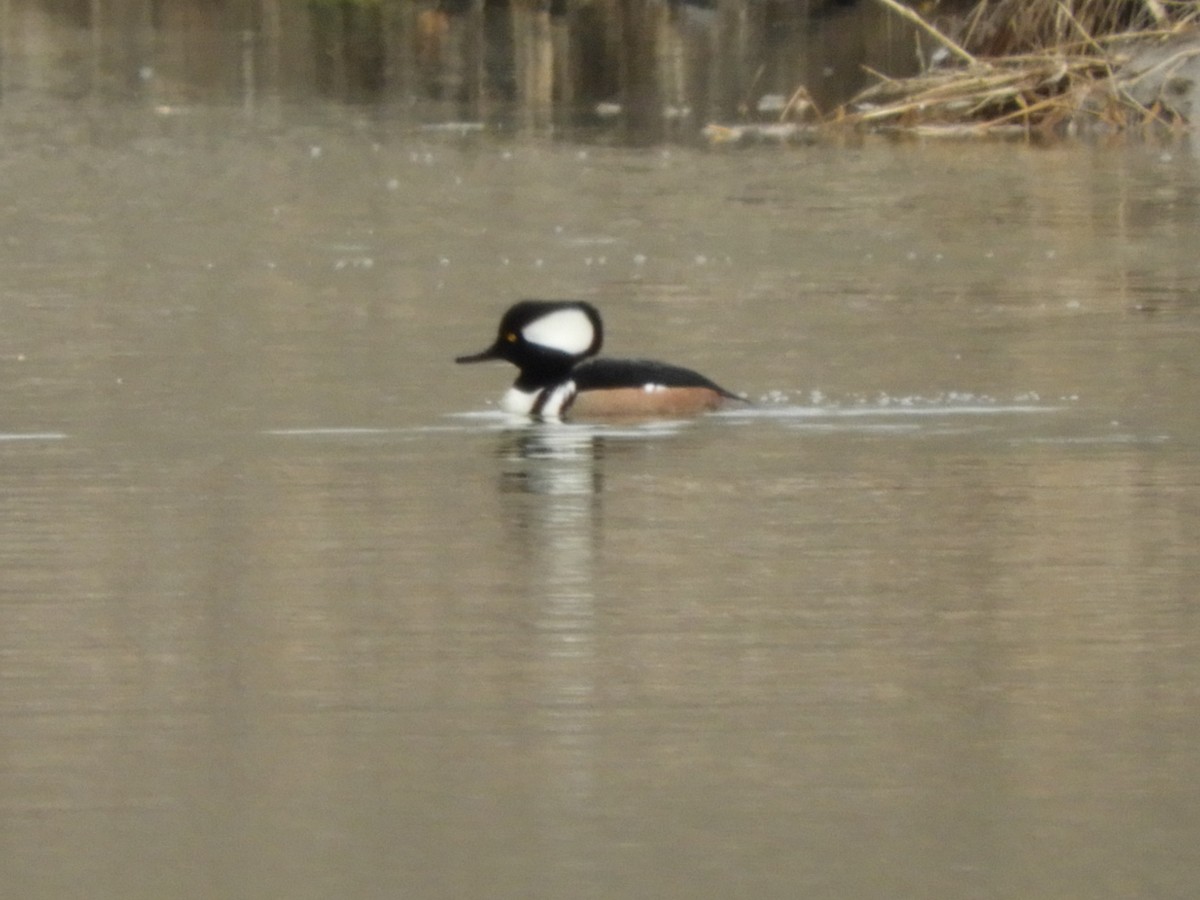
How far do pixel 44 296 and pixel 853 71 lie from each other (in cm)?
1837

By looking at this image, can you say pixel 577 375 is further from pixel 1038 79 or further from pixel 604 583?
pixel 1038 79

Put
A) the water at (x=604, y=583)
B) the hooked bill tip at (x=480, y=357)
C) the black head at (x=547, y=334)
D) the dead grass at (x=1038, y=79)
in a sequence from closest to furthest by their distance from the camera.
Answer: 1. the water at (x=604, y=583)
2. the black head at (x=547, y=334)
3. the hooked bill tip at (x=480, y=357)
4. the dead grass at (x=1038, y=79)

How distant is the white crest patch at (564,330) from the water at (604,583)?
0.37m

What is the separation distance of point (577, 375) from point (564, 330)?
479 mm

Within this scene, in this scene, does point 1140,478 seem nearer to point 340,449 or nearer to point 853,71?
point 340,449

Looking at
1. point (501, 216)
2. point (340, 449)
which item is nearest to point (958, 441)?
point (340, 449)

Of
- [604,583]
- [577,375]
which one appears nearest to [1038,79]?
[577,375]

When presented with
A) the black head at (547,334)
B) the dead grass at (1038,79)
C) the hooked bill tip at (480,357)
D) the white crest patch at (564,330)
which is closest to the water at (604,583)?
the hooked bill tip at (480,357)

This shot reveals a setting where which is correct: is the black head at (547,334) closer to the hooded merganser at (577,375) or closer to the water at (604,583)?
the hooded merganser at (577,375)

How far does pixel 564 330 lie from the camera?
35.1 ft

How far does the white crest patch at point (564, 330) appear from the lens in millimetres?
10625

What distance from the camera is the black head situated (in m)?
10.6

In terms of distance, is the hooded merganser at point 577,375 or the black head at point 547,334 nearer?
the hooded merganser at point 577,375

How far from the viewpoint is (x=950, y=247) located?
15523 mm
